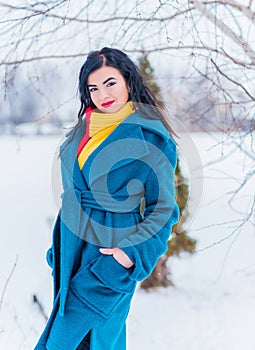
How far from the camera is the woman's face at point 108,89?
110 cm

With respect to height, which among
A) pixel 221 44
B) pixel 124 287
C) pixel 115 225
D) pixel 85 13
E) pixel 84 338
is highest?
pixel 85 13

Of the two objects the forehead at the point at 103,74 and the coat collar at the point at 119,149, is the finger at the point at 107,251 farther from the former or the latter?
the forehead at the point at 103,74

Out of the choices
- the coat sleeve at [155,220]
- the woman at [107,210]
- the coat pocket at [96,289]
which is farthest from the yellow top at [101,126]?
the coat pocket at [96,289]

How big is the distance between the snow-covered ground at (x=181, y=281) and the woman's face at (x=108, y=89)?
716 millimetres

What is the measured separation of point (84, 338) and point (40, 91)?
1043mm

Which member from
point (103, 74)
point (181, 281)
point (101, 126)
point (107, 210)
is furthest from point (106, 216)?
point (181, 281)

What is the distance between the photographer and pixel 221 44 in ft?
5.34

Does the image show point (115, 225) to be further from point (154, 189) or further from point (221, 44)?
point (221, 44)

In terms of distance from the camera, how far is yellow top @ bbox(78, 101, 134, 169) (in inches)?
43.4

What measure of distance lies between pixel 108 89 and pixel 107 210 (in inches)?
11.5

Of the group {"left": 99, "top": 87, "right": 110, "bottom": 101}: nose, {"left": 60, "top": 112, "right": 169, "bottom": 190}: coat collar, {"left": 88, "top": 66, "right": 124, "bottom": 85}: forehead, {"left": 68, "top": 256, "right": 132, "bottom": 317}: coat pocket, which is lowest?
{"left": 68, "top": 256, "right": 132, "bottom": 317}: coat pocket

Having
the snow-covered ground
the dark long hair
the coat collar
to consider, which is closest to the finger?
the coat collar

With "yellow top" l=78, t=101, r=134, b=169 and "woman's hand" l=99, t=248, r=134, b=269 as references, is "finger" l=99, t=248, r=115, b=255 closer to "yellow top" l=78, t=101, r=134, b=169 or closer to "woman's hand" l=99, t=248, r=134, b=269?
"woman's hand" l=99, t=248, r=134, b=269

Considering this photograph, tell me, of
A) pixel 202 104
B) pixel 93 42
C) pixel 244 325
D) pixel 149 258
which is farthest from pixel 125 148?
pixel 244 325
